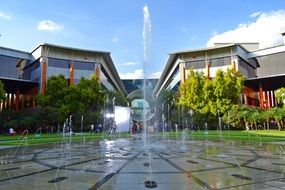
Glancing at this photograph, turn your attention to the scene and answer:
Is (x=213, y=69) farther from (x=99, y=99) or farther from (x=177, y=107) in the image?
(x=99, y=99)

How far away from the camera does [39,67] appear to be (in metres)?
57.4

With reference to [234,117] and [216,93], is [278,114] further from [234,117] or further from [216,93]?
[216,93]

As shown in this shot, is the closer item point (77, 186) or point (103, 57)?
point (77, 186)

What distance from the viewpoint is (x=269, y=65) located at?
5825 cm

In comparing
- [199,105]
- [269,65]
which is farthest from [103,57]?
[269,65]

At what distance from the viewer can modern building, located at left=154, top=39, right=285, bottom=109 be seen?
188ft

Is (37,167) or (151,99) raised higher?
(151,99)

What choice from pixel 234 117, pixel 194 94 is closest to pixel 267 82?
pixel 234 117

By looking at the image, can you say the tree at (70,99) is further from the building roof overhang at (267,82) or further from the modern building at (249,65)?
the building roof overhang at (267,82)

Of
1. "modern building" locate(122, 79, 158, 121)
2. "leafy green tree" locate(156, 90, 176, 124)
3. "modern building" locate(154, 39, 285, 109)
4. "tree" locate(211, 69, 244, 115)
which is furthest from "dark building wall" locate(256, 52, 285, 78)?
"modern building" locate(122, 79, 158, 121)

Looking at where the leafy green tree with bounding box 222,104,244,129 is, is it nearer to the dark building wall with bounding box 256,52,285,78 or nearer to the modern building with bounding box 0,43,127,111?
the dark building wall with bounding box 256,52,285,78

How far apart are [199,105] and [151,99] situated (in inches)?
791

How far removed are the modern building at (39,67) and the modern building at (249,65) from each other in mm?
19164

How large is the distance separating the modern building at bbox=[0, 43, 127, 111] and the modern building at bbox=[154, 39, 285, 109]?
19.2m
